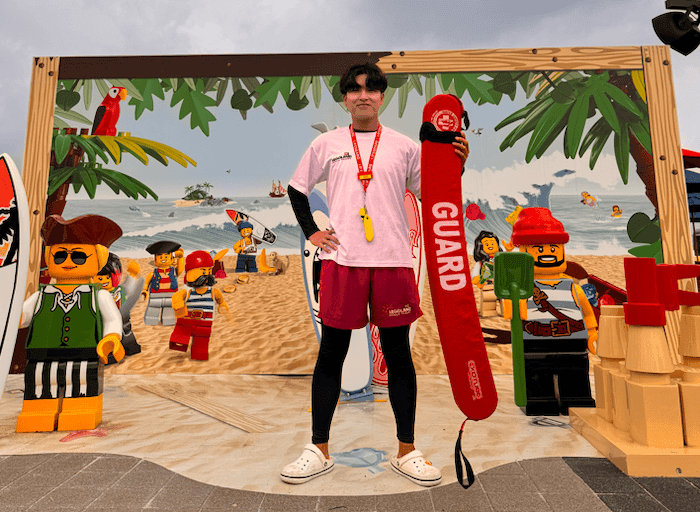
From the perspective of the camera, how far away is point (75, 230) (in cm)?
211

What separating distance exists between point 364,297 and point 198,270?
80.7 inches

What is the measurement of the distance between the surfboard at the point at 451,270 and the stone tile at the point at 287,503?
0.59 meters

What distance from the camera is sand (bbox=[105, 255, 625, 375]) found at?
9.83ft

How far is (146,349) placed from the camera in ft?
10.2

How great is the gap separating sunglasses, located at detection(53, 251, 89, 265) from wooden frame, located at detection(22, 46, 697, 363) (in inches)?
45.8

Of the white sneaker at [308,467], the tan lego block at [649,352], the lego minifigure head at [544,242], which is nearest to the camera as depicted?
the white sneaker at [308,467]

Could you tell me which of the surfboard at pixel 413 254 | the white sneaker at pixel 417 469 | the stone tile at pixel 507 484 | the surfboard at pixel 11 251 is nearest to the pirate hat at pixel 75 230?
the surfboard at pixel 11 251

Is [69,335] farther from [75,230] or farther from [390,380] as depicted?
[390,380]

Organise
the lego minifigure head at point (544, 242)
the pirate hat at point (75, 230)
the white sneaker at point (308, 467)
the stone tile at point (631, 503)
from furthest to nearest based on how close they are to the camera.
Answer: the lego minifigure head at point (544, 242), the pirate hat at point (75, 230), the white sneaker at point (308, 467), the stone tile at point (631, 503)

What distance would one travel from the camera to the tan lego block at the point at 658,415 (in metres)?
1.48

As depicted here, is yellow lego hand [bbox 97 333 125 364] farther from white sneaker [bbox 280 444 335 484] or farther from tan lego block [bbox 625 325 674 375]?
tan lego block [bbox 625 325 674 375]

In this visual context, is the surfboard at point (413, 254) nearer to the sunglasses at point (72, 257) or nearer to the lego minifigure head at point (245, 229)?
the lego minifigure head at point (245, 229)

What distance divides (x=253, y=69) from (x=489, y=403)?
3013 millimetres

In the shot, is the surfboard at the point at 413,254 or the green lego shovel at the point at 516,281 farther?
the surfboard at the point at 413,254
